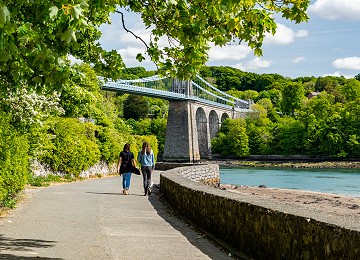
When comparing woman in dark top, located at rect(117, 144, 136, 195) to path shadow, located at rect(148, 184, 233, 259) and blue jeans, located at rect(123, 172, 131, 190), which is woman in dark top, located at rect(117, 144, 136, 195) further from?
path shadow, located at rect(148, 184, 233, 259)

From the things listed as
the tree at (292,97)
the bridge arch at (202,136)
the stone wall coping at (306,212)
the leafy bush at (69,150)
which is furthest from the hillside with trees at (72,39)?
the tree at (292,97)

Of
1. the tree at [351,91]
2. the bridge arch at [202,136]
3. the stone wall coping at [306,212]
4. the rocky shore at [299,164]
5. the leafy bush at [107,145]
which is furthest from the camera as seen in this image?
the tree at [351,91]

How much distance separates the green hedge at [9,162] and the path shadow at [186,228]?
3.07m

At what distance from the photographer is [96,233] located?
890cm

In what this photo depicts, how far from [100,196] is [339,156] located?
82.0m

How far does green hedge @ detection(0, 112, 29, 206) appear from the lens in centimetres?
1130

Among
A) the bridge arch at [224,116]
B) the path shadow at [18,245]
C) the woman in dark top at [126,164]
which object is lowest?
the path shadow at [18,245]

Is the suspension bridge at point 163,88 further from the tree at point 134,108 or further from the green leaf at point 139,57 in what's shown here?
the green leaf at point 139,57

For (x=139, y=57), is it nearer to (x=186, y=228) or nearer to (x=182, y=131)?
(x=186, y=228)

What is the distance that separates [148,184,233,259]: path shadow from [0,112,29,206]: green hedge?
307 centimetres

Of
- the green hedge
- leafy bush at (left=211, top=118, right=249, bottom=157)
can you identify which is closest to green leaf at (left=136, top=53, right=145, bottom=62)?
the green hedge

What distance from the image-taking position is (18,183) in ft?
42.5

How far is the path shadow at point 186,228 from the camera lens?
796cm

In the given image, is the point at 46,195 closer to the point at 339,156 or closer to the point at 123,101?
the point at 339,156
